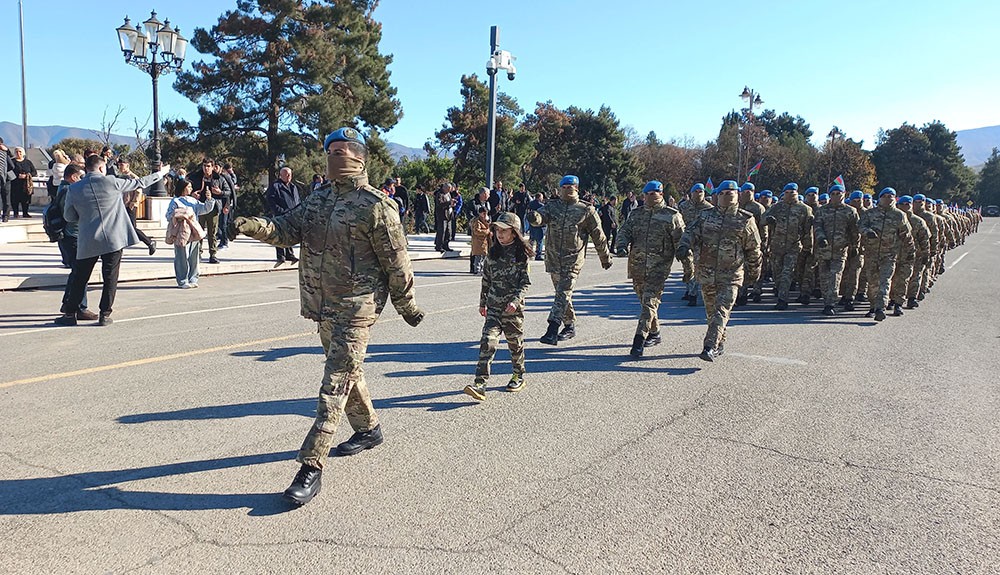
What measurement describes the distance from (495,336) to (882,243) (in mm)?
8453

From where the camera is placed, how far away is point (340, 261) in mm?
3922

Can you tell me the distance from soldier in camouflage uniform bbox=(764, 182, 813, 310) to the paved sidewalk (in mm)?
9493

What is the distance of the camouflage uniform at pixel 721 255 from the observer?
24.9ft

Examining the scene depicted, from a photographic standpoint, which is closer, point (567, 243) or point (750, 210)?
point (567, 243)

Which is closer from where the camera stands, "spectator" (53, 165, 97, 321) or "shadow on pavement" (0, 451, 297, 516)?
"shadow on pavement" (0, 451, 297, 516)

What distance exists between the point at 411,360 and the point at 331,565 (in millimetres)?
4027

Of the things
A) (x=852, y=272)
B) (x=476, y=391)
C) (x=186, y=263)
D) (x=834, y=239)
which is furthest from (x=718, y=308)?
(x=186, y=263)

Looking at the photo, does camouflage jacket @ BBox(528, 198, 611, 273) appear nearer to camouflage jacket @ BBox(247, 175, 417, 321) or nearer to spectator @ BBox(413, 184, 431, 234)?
camouflage jacket @ BBox(247, 175, 417, 321)

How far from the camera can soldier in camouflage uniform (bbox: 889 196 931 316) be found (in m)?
11.6

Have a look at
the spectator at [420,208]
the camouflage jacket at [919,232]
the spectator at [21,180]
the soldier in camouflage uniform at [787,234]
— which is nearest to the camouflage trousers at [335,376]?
the soldier in camouflage uniform at [787,234]

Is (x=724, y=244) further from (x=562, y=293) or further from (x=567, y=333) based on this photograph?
(x=567, y=333)

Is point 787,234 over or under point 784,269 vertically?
over

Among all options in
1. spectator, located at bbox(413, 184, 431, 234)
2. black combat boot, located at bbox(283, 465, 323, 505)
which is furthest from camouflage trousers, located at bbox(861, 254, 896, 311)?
spectator, located at bbox(413, 184, 431, 234)

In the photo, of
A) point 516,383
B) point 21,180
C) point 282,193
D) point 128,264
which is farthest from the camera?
point 21,180
